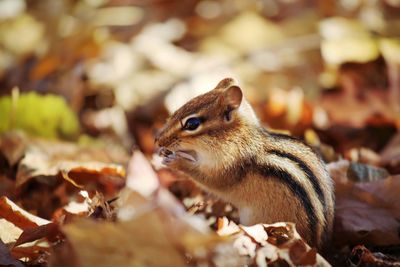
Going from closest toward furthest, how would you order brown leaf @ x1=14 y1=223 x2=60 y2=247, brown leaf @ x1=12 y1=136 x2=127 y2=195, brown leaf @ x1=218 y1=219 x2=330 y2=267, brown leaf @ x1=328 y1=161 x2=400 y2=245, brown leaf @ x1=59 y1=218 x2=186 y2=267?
brown leaf @ x1=59 y1=218 x2=186 y2=267, brown leaf @ x1=218 y1=219 x2=330 y2=267, brown leaf @ x1=14 y1=223 x2=60 y2=247, brown leaf @ x1=328 y1=161 x2=400 y2=245, brown leaf @ x1=12 y1=136 x2=127 y2=195

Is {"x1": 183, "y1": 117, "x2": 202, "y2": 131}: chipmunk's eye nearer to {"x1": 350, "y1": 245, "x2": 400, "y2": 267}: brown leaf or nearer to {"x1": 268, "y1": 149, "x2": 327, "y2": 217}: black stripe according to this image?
{"x1": 268, "y1": 149, "x2": 327, "y2": 217}: black stripe

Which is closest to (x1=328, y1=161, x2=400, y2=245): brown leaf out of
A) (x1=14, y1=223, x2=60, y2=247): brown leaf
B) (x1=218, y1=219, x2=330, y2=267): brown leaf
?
(x1=218, y1=219, x2=330, y2=267): brown leaf

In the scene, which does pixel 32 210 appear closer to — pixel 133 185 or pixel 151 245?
pixel 133 185

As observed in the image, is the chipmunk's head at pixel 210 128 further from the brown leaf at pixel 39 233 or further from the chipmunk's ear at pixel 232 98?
the brown leaf at pixel 39 233

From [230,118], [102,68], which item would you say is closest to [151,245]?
[230,118]

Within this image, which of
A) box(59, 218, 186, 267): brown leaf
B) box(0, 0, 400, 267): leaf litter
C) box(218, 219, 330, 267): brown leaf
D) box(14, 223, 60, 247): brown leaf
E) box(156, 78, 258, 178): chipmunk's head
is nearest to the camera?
box(59, 218, 186, 267): brown leaf

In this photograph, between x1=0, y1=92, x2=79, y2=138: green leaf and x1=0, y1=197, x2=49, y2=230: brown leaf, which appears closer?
x1=0, y1=197, x2=49, y2=230: brown leaf

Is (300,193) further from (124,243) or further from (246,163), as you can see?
(124,243)

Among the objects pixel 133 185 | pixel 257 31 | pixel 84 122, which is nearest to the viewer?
pixel 133 185
